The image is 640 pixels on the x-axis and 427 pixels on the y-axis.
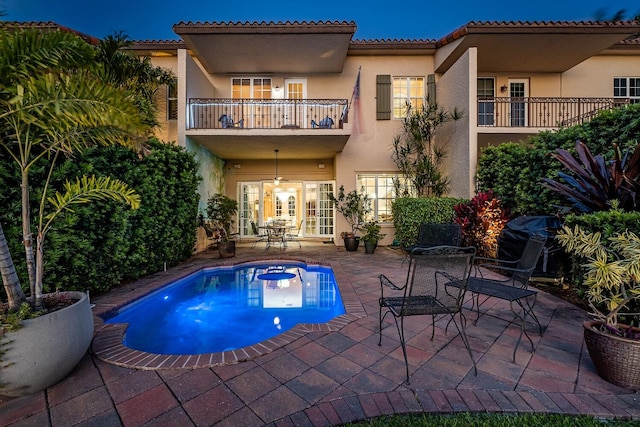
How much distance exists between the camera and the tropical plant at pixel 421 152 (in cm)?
863

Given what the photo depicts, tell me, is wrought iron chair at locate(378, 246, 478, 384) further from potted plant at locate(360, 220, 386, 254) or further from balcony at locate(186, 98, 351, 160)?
balcony at locate(186, 98, 351, 160)

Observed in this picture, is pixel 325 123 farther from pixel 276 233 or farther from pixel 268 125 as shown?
pixel 276 233

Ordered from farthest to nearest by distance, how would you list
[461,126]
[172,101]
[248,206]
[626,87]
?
[248,206]
[626,87]
[172,101]
[461,126]

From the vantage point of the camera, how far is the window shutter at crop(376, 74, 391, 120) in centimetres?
936

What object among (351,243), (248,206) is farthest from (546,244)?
(248,206)

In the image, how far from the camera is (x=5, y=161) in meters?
3.10

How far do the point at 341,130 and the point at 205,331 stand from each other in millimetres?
5921

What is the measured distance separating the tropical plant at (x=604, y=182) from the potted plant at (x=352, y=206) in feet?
18.0

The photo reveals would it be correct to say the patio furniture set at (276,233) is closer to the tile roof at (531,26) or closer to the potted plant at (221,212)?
the potted plant at (221,212)

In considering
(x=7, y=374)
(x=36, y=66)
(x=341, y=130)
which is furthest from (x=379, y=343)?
(x=341, y=130)

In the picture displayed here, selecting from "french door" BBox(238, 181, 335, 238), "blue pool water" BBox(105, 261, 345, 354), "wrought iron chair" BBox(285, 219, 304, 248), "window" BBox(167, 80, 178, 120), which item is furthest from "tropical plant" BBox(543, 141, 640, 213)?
"window" BBox(167, 80, 178, 120)

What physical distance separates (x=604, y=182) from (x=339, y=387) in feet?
13.8

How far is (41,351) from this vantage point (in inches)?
79.7

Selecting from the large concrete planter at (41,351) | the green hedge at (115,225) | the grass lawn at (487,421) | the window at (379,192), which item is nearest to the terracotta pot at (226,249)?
the green hedge at (115,225)
